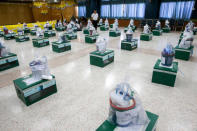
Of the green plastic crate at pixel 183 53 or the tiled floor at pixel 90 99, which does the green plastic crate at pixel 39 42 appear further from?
the green plastic crate at pixel 183 53

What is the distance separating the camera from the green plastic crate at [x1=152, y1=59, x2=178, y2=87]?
3162mm

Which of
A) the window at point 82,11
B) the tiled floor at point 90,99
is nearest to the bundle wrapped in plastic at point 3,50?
the tiled floor at point 90,99

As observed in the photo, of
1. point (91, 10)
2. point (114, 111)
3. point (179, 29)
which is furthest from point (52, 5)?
point (114, 111)

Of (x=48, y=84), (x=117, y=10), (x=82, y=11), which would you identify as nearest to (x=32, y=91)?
(x=48, y=84)

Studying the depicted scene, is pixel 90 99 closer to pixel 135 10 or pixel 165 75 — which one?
pixel 165 75

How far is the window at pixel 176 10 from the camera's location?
34.8 ft

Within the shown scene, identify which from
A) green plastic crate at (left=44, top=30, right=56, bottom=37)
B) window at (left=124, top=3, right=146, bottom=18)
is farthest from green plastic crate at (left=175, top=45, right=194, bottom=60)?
window at (left=124, top=3, right=146, bottom=18)

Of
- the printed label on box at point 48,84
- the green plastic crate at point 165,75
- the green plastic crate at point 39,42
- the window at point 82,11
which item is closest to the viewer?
the printed label on box at point 48,84

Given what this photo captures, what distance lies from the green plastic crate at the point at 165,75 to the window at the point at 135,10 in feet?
35.9

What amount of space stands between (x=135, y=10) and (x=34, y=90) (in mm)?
12942

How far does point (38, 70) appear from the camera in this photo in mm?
2723

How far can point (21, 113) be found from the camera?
8.29ft

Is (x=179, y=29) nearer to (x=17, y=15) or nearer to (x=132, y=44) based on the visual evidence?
(x=132, y=44)

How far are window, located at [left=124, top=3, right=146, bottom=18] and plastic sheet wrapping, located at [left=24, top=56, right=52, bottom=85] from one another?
12266 millimetres
